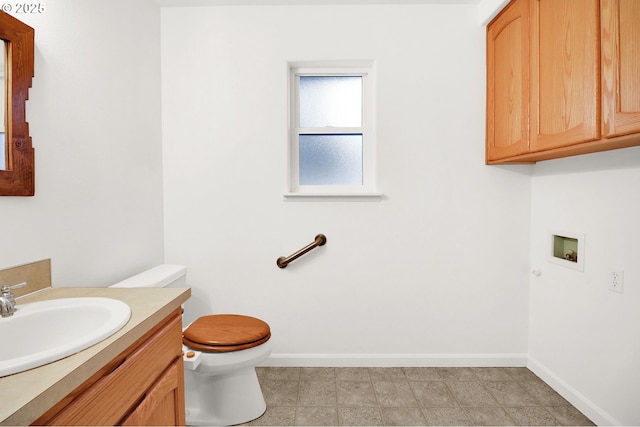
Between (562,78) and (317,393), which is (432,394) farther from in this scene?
(562,78)

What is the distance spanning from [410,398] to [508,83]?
70.2 inches

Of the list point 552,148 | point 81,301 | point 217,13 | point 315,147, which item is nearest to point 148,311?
point 81,301

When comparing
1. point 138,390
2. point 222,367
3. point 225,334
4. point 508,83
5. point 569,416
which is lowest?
point 569,416

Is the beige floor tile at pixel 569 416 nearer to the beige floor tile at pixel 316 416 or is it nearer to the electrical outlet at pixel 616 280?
the electrical outlet at pixel 616 280

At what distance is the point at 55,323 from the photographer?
0.97 meters

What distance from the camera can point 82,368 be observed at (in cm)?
66

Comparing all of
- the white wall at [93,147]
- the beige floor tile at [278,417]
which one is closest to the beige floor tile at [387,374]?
the beige floor tile at [278,417]

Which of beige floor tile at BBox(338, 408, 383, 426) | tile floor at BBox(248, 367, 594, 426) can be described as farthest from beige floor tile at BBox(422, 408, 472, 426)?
beige floor tile at BBox(338, 408, 383, 426)

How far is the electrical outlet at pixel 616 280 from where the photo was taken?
1.46m

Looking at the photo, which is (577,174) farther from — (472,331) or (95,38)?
(95,38)

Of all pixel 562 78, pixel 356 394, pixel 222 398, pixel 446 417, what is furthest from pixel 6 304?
pixel 562 78

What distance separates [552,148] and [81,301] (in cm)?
190

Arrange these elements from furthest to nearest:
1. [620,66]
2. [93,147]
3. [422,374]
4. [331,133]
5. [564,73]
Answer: [331,133] → [422,374] → [93,147] → [564,73] → [620,66]

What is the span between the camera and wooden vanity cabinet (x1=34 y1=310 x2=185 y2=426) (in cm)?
67
